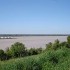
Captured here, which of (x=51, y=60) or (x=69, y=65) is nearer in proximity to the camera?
(x=69, y=65)

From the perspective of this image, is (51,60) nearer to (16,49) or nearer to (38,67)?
(38,67)

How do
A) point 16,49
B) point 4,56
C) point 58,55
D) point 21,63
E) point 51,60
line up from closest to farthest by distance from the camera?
point 21,63 < point 51,60 < point 58,55 < point 4,56 < point 16,49

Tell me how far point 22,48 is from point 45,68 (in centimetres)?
1723

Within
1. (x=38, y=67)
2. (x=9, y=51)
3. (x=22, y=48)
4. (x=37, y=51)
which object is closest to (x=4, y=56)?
(x=9, y=51)

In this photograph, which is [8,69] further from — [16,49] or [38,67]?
[16,49]

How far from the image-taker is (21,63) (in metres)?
12.9

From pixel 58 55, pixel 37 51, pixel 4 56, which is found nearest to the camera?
pixel 58 55

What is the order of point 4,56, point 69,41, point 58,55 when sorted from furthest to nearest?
point 69,41
point 4,56
point 58,55

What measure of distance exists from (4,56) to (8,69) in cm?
1581

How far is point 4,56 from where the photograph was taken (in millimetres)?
27688

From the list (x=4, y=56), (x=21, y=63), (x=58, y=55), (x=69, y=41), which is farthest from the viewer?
(x=69, y=41)

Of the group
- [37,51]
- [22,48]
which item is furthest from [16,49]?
[37,51]

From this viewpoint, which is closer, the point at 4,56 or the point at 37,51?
the point at 4,56

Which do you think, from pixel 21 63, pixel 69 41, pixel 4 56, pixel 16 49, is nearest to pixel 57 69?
pixel 21 63
